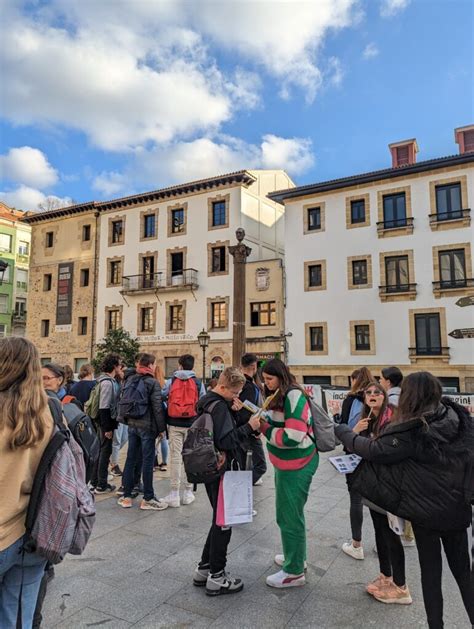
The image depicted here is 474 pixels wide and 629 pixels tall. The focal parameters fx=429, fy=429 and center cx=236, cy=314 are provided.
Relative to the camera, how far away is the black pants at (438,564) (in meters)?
2.61

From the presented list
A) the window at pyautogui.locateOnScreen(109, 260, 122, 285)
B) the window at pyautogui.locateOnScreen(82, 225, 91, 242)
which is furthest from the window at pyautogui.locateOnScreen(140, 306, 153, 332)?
the window at pyautogui.locateOnScreen(82, 225, 91, 242)

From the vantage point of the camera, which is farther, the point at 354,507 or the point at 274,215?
the point at 274,215

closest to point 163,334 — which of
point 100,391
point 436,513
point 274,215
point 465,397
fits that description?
point 274,215

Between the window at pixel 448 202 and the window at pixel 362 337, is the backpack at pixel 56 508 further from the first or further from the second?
the window at pixel 448 202

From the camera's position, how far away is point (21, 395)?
76.5 inches

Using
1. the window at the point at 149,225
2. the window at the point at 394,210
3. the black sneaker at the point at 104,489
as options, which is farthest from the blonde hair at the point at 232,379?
the window at the point at 149,225

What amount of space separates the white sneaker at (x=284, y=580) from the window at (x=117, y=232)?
30.0 m

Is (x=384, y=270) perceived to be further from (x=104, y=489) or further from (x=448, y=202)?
(x=104, y=489)

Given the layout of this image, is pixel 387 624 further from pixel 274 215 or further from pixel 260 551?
pixel 274 215

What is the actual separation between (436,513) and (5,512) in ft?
7.55

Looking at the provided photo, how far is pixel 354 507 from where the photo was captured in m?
4.08

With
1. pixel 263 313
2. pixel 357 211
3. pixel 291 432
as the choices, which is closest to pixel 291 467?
pixel 291 432

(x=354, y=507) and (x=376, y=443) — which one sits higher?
(x=376, y=443)

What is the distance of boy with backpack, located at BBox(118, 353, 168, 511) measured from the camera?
5.48m
